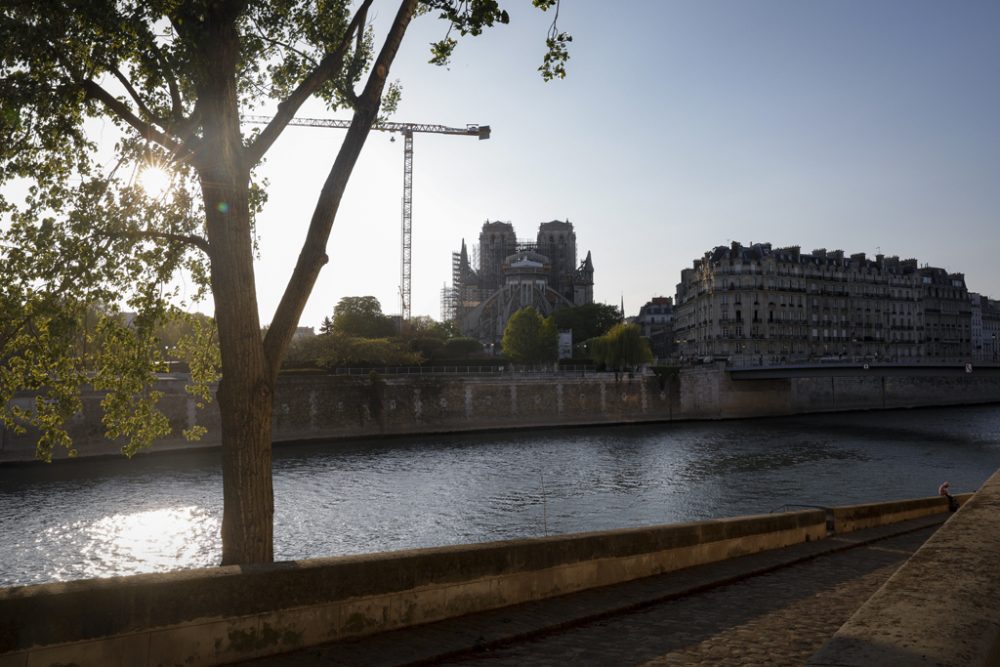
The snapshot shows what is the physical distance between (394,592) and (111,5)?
6.88 meters

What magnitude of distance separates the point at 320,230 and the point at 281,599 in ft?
13.3

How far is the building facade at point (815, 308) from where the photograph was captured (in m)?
120

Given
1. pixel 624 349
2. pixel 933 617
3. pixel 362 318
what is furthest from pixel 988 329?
pixel 933 617

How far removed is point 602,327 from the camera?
14750 centimetres

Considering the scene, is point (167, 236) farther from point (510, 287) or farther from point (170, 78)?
point (510, 287)

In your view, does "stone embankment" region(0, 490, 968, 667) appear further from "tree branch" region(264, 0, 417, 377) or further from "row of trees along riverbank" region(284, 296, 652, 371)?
"row of trees along riverbank" region(284, 296, 652, 371)

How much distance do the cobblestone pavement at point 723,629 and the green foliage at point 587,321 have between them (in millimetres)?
138237

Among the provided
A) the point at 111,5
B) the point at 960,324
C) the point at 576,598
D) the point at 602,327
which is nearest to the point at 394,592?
the point at 576,598

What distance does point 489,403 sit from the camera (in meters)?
70.4

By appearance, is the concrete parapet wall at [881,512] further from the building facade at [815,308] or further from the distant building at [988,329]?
the distant building at [988,329]

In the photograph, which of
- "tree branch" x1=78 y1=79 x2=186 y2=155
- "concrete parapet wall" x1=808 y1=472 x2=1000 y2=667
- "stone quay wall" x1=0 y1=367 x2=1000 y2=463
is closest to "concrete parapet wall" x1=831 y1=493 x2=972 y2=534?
"concrete parapet wall" x1=808 y1=472 x2=1000 y2=667

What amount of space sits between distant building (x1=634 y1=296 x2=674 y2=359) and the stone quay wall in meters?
70.0

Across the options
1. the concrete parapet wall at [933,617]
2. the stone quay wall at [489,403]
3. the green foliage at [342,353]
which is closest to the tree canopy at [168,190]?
the concrete parapet wall at [933,617]

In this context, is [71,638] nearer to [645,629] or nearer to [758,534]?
[645,629]
